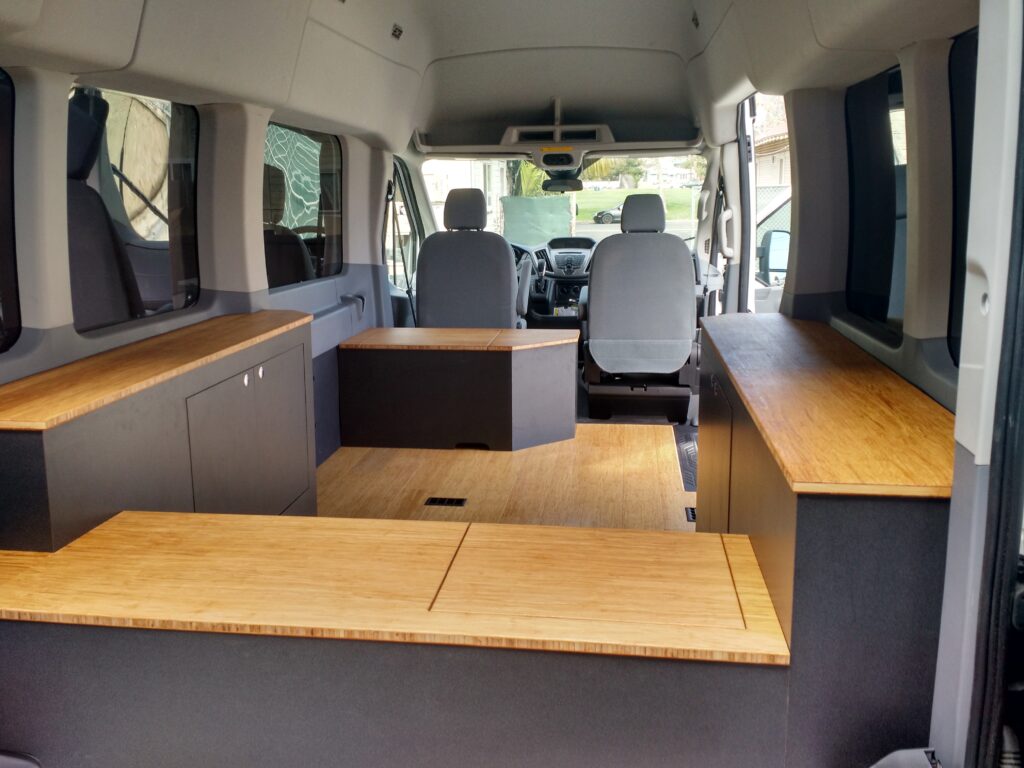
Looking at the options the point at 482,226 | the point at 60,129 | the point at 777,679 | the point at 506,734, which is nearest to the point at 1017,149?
the point at 777,679

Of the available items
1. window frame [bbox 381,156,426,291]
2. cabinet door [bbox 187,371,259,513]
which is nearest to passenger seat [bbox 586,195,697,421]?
window frame [bbox 381,156,426,291]

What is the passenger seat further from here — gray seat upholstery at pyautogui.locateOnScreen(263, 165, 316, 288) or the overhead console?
gray seat upholstery at pyautogui.locateOnScreen(263, 165, 316, 288)

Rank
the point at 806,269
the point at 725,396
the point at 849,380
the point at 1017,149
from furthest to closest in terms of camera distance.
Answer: the point at 806,269
the point at 725,396
the point at 849,380
the point at 1017,149

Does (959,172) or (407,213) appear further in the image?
(407,213)

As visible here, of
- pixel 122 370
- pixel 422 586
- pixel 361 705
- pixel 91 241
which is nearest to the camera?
pixel 361 705

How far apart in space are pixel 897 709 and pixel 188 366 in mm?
1823

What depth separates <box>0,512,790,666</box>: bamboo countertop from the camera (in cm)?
152

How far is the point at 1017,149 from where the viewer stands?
1202 millimetres

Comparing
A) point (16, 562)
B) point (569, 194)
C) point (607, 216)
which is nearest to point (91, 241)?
point (16, 562)

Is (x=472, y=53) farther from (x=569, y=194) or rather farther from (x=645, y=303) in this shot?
(x=645, y=303)

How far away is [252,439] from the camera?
296 cm

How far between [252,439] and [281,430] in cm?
25

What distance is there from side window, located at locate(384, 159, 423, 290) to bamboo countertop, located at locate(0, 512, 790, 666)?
152 inches

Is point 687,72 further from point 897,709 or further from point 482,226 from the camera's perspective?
point 897,709
